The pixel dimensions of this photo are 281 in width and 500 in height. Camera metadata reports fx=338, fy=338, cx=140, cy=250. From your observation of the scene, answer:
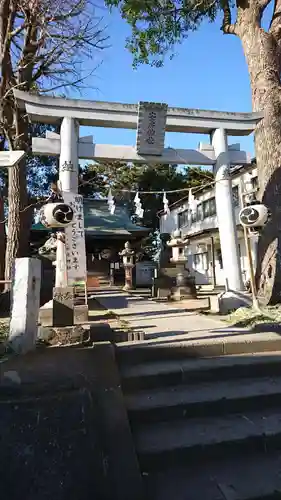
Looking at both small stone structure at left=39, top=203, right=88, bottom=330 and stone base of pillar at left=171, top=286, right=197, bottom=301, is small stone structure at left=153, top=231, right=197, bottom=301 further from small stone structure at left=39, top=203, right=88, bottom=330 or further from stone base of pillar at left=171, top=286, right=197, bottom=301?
small stone structure at left=39, top=203, right=88, bottom=330

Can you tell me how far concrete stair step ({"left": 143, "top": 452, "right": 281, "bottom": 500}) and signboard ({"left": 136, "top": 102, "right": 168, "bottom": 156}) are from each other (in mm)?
6845

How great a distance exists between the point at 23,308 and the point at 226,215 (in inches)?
216

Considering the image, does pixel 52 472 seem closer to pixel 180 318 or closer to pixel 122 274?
pixel 180 318

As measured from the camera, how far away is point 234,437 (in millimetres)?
2824

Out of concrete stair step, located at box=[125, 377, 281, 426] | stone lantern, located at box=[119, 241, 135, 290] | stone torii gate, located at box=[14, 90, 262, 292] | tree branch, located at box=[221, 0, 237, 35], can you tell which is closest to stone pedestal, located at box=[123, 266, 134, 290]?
stone lantern, located at box=[119, 241, 135, 290]

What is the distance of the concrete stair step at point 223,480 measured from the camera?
92.9 inches

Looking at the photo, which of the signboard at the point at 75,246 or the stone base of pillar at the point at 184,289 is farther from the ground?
the signboard at the point at 75,246

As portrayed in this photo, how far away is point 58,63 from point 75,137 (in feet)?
15.4

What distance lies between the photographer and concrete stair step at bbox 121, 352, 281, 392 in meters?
3.43

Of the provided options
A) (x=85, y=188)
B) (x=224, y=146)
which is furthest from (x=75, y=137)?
(x=85, y=188)

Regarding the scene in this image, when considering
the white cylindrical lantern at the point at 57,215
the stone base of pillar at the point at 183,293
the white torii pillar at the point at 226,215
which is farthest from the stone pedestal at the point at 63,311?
the stone base of pillar at the point at 183,293

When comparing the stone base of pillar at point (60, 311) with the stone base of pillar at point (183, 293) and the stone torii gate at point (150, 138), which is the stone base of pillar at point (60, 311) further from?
the stone base of pillar at point (183, 293)

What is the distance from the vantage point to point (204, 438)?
2816mm

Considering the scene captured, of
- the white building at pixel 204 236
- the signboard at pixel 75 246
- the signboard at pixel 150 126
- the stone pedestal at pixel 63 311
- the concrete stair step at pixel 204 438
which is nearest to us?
the concrete stair step at pixel 204 438
